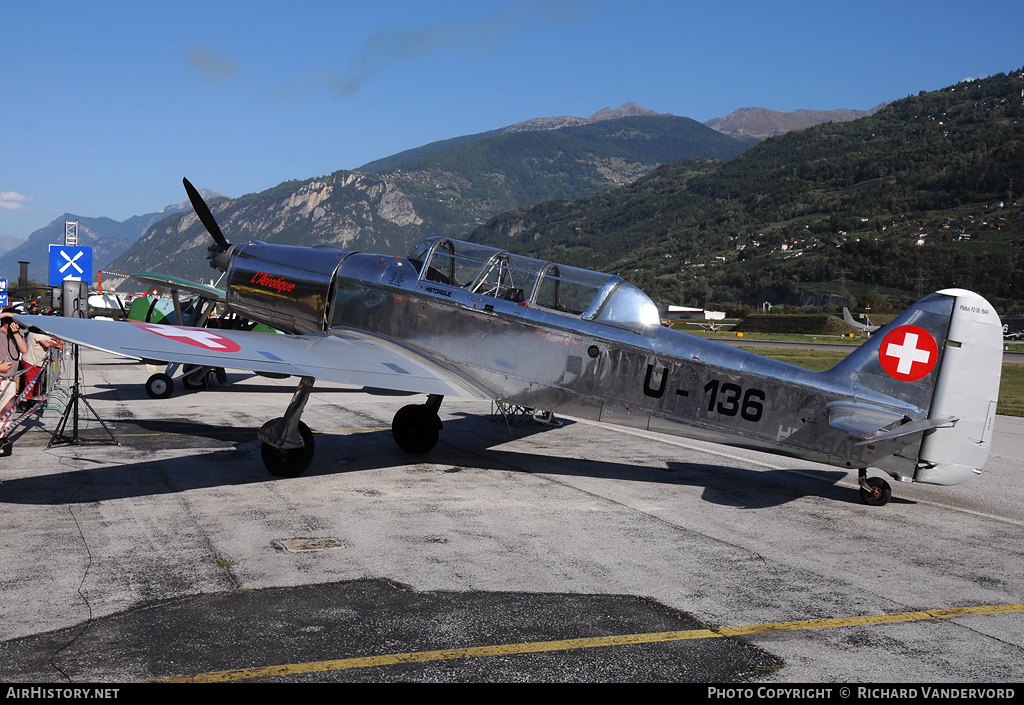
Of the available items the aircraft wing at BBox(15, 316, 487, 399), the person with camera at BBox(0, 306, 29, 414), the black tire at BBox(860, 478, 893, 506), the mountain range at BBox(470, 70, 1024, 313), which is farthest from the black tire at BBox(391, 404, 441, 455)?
the mountain range at BBox(470, 70, 1024, 313)

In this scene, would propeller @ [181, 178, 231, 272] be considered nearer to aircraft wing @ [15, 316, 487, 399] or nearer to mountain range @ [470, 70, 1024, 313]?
aircraft wing @ [15, 316, 487, 399]

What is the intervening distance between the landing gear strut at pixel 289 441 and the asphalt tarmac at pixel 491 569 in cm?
29

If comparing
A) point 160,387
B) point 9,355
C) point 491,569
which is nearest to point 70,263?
point 160,387

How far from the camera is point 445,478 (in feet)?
29.3

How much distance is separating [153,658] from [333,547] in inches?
85.9

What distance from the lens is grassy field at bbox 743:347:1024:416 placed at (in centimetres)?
1847

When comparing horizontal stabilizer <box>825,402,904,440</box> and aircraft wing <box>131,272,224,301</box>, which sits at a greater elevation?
horizontal stabilizer <box>825,402,904,440</box>

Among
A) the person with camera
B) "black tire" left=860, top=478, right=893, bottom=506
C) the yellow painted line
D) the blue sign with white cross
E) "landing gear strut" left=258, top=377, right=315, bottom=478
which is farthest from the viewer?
the blue sign with white cross

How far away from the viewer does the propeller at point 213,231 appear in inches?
467

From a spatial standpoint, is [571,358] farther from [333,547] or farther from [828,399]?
[333,547]

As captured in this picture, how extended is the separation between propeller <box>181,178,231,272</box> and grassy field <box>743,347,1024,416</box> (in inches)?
442

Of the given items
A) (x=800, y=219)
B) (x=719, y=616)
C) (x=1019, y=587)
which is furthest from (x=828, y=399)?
(x=800, y=219)

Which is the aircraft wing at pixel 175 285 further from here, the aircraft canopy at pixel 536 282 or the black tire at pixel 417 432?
the aircraft canopy at pixel 536 282

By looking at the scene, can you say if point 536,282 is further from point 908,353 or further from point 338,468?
point 908,353
